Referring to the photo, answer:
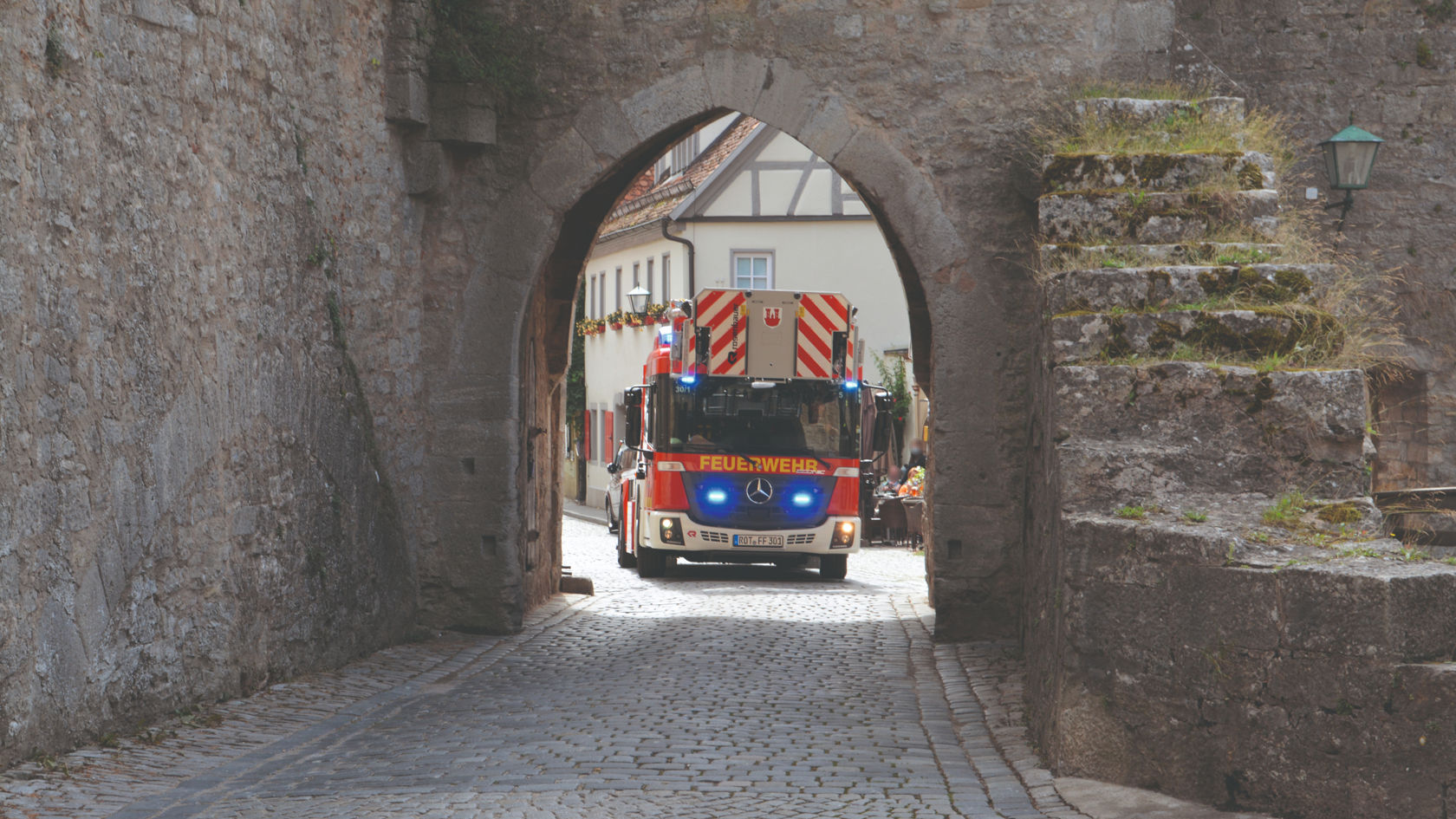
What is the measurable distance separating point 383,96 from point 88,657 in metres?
4.47

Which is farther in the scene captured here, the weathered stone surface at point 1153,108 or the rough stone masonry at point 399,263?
the weathered stone surface at point 1153,108

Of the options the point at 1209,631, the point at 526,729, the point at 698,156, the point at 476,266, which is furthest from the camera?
the point at 698,156

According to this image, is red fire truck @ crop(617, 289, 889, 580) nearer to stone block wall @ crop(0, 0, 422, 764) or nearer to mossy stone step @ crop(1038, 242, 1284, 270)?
stone block wall @ crop(0, 0, 422, 764)

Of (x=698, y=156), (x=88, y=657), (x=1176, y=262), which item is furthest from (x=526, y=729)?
(x=698, y=156)

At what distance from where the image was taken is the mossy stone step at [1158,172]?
8.38 metres

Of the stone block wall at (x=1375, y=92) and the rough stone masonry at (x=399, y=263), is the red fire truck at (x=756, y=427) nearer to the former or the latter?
the rough stone masonry at (x=399, y=263)

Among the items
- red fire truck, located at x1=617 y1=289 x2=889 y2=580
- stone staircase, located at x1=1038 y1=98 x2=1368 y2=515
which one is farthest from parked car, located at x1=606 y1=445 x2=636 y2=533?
stone staircase, located at x1=1038 y1=98 x2=1368 y2=515

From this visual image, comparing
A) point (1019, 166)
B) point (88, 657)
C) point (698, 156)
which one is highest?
point (698, 156)

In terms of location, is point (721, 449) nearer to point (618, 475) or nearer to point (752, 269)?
point (618, 475)

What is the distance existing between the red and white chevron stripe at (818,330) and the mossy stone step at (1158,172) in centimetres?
575

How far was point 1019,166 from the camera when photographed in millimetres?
9555

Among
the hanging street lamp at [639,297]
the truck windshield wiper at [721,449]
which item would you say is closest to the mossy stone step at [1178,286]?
the truck windshield wiper at [721,449]

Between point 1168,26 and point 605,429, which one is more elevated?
point 1168,26

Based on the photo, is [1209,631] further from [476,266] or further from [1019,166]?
[476,266]
